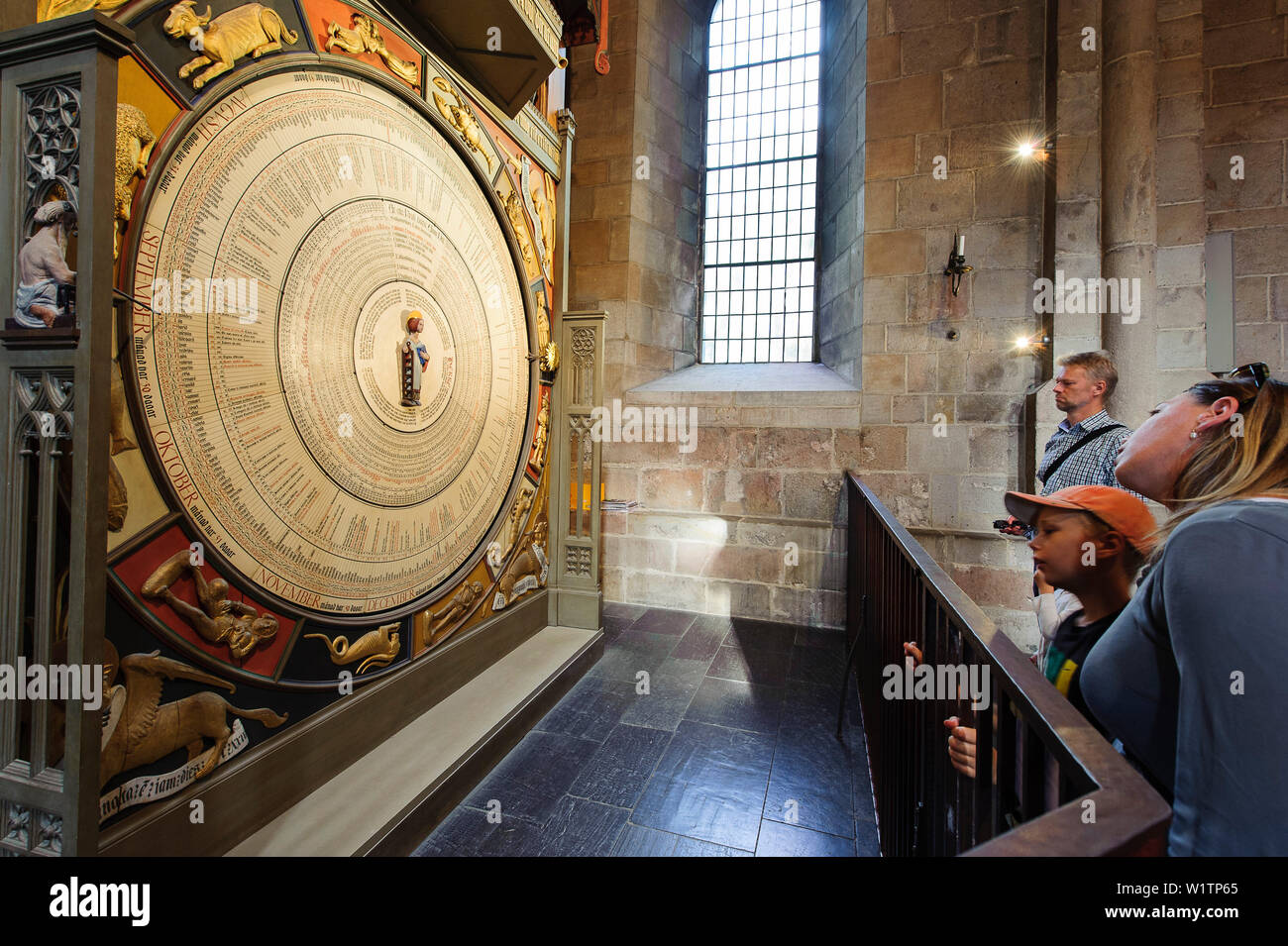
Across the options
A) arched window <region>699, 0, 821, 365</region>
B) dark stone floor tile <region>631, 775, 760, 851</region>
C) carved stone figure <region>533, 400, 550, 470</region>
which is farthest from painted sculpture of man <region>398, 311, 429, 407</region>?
arched window <region>699, 0, 821, 365</region>

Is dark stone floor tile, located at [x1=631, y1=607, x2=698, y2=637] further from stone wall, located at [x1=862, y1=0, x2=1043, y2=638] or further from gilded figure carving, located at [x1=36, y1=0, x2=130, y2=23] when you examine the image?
gilded figure carving, located at [x1=36, y1=0, x2=130, y2=23]

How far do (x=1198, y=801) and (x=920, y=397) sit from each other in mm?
3484

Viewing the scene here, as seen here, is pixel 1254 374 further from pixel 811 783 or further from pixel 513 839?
pixel 513 839

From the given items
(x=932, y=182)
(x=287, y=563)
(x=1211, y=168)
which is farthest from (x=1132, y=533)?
(x=1211, y=168)

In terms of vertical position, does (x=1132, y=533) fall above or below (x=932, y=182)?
below

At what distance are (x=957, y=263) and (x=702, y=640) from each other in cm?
284

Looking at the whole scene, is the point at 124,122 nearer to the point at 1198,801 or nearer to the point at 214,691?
the point at 214,691

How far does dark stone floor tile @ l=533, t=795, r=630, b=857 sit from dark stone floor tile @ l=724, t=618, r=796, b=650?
1.79 m

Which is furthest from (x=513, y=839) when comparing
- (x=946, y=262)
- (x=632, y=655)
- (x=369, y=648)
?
(x=946, y=262)

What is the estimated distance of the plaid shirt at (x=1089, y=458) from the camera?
1.97 m

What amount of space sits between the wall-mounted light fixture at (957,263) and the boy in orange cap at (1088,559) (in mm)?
3020

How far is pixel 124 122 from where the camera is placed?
1086 mm

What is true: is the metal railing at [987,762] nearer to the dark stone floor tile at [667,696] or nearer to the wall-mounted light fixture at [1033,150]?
the dark stone floor tile at [667,696]

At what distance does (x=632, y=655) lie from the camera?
3168 mm
